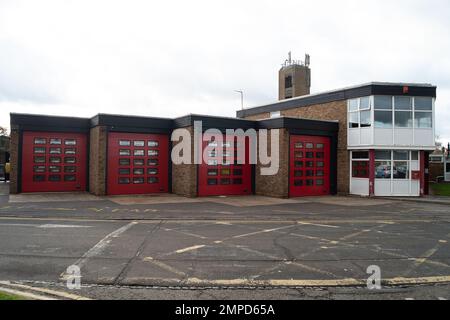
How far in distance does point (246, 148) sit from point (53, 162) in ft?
36.7

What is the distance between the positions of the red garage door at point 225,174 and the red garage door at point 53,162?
24.2ft

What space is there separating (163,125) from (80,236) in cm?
1290

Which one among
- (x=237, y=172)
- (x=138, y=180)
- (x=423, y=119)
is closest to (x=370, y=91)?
(x=423, y=119)

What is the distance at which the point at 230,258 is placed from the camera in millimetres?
7246

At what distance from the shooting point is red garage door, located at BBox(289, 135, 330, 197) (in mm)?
20703

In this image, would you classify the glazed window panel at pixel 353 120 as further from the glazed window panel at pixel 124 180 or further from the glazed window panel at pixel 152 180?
the glazed window panel at pixel 124 180

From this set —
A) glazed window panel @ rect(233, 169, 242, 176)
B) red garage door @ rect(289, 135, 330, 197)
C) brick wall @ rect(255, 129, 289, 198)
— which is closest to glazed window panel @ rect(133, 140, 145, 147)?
glazed window panel @ rect(233, 169, 242, 176)

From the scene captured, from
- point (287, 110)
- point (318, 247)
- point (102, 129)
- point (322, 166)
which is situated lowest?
point (318, 247)

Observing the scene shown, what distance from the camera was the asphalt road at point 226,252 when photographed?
5.54 metres

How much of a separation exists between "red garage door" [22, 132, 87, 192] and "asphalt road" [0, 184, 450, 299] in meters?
7.16

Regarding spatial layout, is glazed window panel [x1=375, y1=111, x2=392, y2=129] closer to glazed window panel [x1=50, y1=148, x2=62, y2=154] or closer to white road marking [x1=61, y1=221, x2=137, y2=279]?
white road marking [x1=61, y1=221, x2=137, y2=279]

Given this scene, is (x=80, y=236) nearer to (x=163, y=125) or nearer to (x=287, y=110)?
(x=163, y=125)

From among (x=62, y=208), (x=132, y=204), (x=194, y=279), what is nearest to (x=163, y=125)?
(x=132, y=204)

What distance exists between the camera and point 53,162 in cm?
2100
